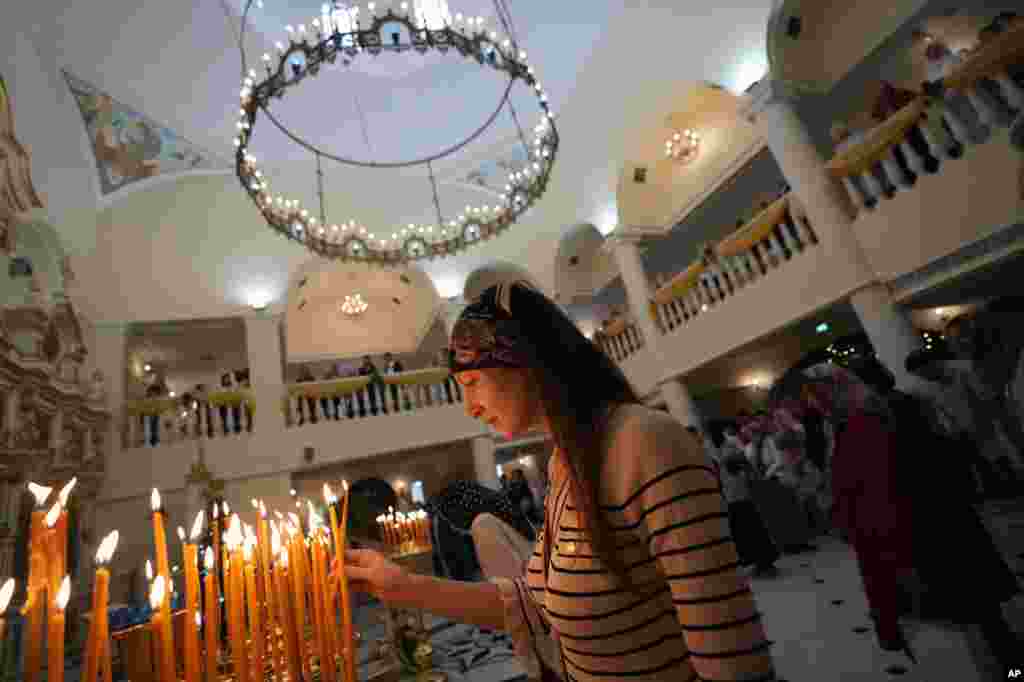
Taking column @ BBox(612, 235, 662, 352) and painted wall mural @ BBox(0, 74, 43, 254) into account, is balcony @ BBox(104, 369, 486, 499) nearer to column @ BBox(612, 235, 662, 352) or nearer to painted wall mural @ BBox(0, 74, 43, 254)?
painted wall mural @ BBox(0, 74, 43, 254)

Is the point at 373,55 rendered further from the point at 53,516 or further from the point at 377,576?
the point at 53,516

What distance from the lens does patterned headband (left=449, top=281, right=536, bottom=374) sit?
1.13m

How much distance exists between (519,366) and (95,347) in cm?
1260

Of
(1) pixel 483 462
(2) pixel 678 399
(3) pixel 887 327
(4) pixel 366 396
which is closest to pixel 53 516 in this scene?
(3) pixel 887 327

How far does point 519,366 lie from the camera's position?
1.17m

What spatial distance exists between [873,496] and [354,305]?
16045mm

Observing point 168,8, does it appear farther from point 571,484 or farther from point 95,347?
point 571,484

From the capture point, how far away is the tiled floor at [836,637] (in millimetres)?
3152

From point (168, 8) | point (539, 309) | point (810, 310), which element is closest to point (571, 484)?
point (539, 309)

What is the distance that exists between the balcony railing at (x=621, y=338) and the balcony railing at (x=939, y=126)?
513 cm

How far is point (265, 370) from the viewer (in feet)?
37.0

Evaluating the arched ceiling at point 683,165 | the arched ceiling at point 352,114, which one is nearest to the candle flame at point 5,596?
the arched ceiling at point 352,114

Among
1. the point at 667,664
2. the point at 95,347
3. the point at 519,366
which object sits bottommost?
the point at 667,664

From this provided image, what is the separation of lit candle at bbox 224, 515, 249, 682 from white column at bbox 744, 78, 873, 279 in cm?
757
